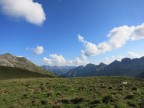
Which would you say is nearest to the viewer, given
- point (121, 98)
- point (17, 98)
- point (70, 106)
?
point (70, 106)

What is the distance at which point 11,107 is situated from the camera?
26.2 m

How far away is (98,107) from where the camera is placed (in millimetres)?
23453

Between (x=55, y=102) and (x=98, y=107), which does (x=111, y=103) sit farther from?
(x=55, y=102)

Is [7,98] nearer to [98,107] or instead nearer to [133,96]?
[98,107]

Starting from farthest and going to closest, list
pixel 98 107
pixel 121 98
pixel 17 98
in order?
pixel 17 98 → pixel 121 98 → pixel 98 107

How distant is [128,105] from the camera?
942 inches

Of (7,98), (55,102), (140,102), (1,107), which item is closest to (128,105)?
(140,102)

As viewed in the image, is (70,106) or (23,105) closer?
(70,106)

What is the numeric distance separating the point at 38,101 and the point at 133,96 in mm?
10748

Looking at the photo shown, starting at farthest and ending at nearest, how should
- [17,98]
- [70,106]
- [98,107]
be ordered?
1. [17,98]
2. [70,106]
3. [98,107]

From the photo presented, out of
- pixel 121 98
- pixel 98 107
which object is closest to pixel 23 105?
pixel 98 107

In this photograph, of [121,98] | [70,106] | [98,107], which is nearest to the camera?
[98,107]

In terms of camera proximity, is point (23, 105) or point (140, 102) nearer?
point (140, 102)

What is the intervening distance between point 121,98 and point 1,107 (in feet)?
42.5
